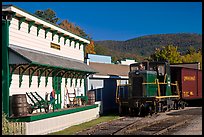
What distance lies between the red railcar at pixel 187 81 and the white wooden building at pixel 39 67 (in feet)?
24.4

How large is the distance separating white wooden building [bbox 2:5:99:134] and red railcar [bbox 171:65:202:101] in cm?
744

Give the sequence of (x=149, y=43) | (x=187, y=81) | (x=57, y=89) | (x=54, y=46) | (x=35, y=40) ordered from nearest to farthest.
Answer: (x=35, y=40)
(x=57, y=89)
(x=54, y=46)
(x=187, y=81)
(x=149, y=43)

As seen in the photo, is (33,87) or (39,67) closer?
(39,67)

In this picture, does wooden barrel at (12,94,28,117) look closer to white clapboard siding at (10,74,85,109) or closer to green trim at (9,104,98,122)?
green trim at (9,104,98,122)

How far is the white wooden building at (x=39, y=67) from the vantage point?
14.2 m

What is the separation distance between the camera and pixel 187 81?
2769 cm

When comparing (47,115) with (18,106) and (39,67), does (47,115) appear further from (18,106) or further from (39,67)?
(39,67)

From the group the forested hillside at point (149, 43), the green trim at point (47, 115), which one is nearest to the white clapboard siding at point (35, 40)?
the green trim at point (47, 115)

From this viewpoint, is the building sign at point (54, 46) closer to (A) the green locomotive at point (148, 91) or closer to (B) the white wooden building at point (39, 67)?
(B) the white wooden building at point (39, 67)

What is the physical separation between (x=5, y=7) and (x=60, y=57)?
6777 millimetres

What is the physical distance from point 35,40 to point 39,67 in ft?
5.25

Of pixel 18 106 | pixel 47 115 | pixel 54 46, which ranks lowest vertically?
pixel 47 115

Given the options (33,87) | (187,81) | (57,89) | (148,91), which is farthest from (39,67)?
(187,81)

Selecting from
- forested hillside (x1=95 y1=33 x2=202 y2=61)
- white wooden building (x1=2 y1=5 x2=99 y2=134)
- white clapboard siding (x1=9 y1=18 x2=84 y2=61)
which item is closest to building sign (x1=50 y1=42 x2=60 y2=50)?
white wooden building (x1=2 y1=5 x2=99 y2=134)
